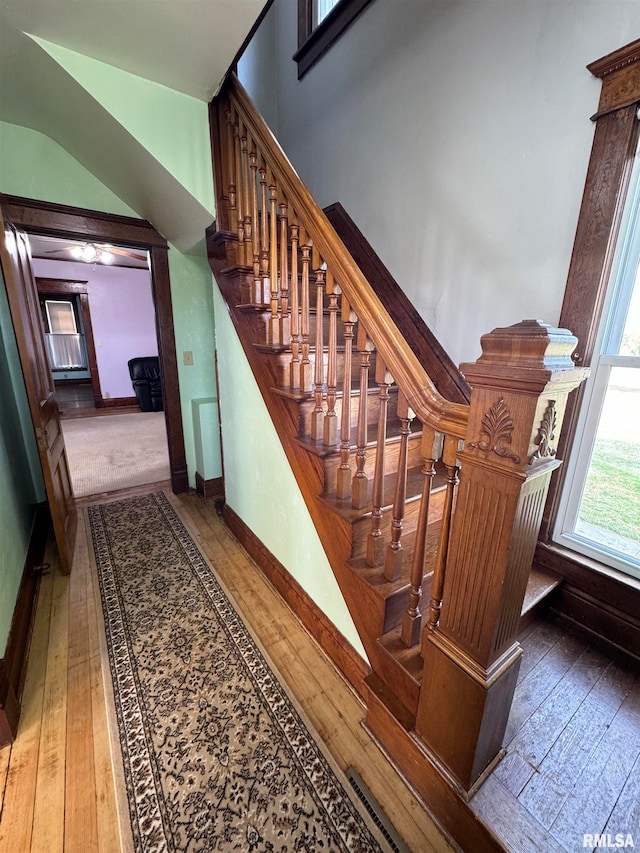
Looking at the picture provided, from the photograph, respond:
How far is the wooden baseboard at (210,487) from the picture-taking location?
113 inches

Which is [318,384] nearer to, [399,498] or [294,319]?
[294,319]

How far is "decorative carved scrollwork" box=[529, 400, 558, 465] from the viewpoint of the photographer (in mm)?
709

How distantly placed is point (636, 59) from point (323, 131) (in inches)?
76.1

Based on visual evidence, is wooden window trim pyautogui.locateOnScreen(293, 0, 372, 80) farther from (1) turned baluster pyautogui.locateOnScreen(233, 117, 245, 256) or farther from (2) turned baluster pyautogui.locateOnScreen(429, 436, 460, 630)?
(2) turned baluster pyautogui.locateOnScreen(429, 436, 460, 630)

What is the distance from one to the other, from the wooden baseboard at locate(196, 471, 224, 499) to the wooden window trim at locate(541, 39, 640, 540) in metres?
2.47

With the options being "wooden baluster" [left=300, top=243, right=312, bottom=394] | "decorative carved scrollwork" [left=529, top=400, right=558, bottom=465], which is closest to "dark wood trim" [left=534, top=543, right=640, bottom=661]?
"decorative carved scrollwork" [left=529, top=400, right=558, bottom=465]

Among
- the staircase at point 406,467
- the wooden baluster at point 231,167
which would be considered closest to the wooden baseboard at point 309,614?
the staircase at point 406,467

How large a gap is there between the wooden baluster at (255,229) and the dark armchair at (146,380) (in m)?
5.20

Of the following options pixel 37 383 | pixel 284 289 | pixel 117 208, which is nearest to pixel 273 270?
pixel 284 289

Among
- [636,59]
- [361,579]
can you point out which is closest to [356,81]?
[636,59]

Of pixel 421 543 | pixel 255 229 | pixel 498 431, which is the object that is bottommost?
pixel 421 543

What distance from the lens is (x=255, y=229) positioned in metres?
1.63

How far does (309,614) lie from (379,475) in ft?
2.93

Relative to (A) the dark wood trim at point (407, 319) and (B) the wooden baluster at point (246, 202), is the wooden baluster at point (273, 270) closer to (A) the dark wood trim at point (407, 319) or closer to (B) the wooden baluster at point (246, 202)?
(B) the wooden baluster at point (246, 202)
